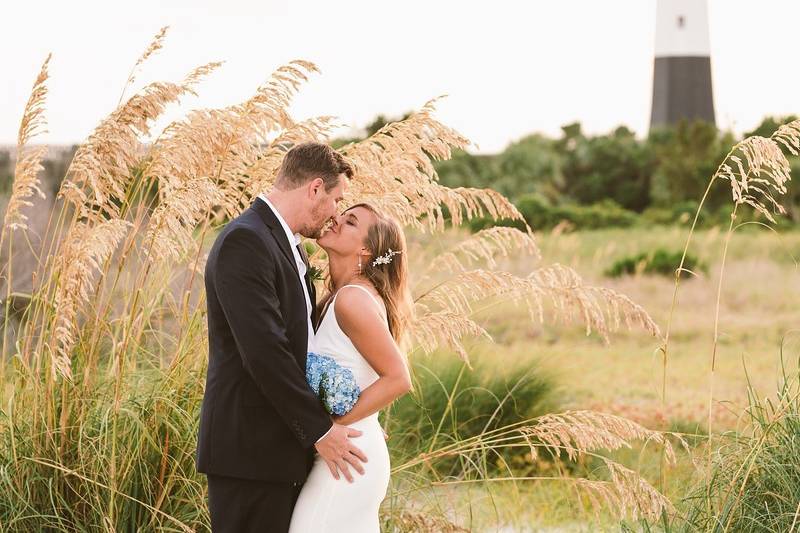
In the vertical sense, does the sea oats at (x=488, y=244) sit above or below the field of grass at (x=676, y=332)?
above

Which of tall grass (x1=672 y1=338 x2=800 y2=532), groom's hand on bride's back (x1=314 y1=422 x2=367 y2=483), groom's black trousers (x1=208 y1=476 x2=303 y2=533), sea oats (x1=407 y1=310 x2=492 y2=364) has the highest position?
sea oats (x1=407 y1=310 x2=492 y2=364)

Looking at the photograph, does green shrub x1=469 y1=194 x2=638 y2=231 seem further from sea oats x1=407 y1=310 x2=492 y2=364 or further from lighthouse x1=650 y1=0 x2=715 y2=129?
sea oats x1=407 y1=310 x2=492 y2=364

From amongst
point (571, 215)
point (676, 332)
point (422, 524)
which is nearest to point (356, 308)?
point (422, 524)

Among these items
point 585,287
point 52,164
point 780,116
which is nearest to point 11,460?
point 585,287

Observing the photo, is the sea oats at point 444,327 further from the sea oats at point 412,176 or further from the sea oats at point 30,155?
the sea oats at point 30,155

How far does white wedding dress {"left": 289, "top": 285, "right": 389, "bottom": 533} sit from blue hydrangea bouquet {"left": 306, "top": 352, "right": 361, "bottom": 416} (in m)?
0.06

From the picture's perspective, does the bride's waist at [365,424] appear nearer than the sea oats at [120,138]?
Yes

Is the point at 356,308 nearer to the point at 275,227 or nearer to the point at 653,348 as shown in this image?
the point at 275,227

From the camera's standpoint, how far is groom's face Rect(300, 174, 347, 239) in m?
3.08

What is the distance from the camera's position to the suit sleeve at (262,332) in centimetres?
284

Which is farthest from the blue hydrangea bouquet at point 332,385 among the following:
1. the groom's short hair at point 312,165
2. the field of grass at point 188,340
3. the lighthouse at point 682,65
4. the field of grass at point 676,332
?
the lighthouse at point 682,65

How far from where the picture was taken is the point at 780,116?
2288 centimetres

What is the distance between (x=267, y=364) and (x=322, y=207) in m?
0.52

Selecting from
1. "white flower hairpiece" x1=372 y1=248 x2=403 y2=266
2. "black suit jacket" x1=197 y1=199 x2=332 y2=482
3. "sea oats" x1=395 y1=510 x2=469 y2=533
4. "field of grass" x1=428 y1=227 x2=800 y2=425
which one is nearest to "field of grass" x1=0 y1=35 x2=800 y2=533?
"sea oats" x1=395 y1=510 x2=469 y2=533
